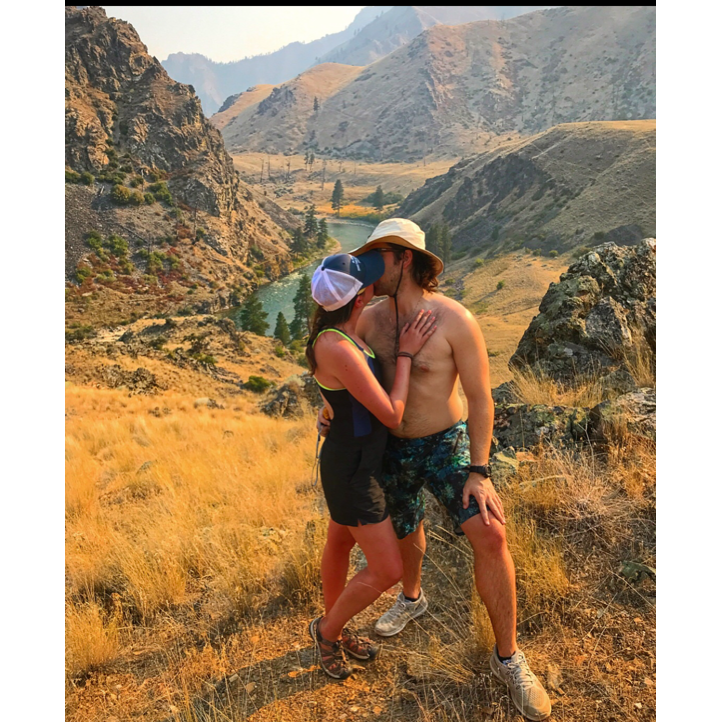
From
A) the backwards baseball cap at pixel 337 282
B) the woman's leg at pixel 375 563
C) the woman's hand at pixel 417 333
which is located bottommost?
the woman's leg at pixel 375 563

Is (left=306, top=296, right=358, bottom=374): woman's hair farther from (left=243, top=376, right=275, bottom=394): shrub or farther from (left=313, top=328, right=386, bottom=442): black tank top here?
(left=243, top=376, right=275, bottom=394): shrub

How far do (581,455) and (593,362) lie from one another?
2603mm

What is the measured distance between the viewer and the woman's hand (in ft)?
8.75

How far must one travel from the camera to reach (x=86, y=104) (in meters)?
85.3

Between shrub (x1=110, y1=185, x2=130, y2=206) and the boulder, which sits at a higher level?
shrub (x1=110, y1=185, x2=130, y2=206)

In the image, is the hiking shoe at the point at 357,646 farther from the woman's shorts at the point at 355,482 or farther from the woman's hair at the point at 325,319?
the woman's hair at the point at 325,319

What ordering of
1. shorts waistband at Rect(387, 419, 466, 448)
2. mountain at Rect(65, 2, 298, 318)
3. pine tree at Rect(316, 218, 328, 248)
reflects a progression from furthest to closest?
pine tree at Rect(316, 218, 328, 248) → mountain at Rect(65, 2, 298, 318) → shorts waistband at Rect(387, 419, 466, 448)

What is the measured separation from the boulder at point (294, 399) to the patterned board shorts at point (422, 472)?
35.6ft

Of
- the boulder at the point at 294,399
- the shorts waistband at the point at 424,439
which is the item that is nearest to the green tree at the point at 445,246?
the boulder at the point at 294,399

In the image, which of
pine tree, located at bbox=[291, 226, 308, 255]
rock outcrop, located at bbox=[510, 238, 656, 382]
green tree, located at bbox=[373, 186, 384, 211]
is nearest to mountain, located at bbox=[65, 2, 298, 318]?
pine tree, located at bbox=[291, 226, 308, 255]

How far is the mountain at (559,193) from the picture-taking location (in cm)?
5950

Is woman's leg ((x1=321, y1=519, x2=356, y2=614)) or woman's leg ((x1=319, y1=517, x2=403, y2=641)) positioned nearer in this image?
woman's leg ((x1=319, y1=517, x2=403, y2=641))

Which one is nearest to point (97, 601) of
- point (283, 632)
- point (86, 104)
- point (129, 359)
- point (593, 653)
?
point (283, 632)

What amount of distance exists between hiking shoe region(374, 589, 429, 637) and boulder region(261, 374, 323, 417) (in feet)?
34.5
